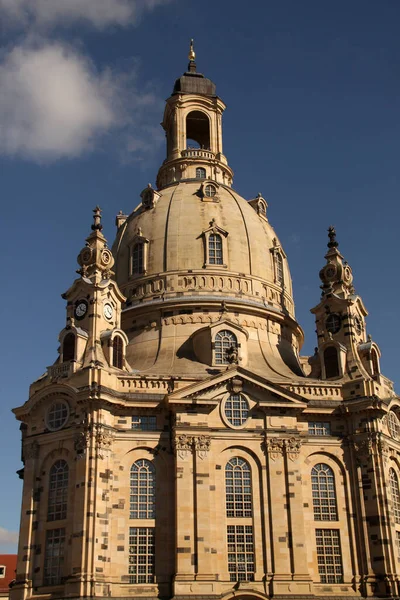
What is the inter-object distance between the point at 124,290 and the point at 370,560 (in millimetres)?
27903

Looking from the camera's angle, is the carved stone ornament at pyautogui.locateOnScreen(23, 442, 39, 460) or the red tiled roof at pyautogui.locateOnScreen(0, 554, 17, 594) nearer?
the carved stone ornament at pyautogui.locateOnScreen(23, 442, 39, 460)

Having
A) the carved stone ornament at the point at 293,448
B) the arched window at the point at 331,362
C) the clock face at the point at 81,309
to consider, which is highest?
the clock face at the point at 81,309

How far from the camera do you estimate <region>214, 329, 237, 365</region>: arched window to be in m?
55.9

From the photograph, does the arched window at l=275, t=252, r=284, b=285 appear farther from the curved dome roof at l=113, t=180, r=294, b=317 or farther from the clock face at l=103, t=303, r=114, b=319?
the clock face at l=103, t=303, r=114, b=319

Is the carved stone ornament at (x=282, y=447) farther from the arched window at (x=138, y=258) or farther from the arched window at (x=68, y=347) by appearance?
the arched window at (x=138, y=258)

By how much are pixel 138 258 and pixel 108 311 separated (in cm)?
833

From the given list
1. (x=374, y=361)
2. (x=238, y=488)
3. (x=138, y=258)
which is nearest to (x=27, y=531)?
(x=238, y=488)

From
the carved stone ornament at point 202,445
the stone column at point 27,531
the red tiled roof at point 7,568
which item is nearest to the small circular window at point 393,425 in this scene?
the carved stone ornament at point 202,445

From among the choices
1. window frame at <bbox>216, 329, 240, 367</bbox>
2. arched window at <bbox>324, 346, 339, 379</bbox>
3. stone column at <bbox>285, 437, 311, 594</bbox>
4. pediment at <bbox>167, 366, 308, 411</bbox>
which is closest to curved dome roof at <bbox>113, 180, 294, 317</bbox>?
window frame at <bbox>216, 329, 240, 367</bbox>

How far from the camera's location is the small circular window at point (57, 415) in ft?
169

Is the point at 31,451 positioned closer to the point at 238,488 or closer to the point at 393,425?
the point at 238,488

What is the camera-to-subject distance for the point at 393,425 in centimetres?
5650

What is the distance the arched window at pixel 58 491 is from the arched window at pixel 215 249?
68.2ft

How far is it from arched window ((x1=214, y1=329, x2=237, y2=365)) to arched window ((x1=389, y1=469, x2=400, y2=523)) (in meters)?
13.9
